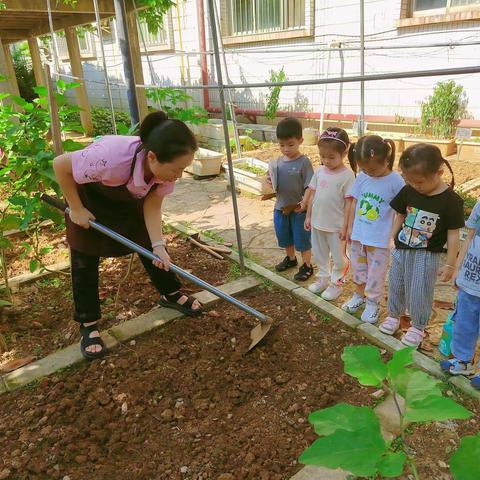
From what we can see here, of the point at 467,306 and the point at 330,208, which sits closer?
the point at 467,306

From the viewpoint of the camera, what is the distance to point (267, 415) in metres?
1.90

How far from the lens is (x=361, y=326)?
97.2 inches

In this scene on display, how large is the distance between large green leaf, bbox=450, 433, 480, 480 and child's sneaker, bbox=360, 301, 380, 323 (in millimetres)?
1933

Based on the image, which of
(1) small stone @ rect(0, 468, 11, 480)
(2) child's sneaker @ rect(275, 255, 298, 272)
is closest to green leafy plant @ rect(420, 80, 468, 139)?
(2) child's sneaker @ rect(275, 255, 298, 272)

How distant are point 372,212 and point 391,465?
1.89 metres

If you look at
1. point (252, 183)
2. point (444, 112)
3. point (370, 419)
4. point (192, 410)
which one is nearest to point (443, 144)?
point (444, 112)

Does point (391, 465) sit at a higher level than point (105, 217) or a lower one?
higher

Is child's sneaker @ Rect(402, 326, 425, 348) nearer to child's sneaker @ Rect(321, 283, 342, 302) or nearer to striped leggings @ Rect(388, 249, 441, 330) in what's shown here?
striped leggings @ Rect(388, 249, 441, 330)

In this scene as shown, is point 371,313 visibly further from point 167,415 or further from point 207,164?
point 207,164

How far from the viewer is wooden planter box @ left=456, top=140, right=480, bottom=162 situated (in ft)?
18.9

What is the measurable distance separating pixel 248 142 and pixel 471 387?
6.40 m

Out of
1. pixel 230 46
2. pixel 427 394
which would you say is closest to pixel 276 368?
pixel 427 394

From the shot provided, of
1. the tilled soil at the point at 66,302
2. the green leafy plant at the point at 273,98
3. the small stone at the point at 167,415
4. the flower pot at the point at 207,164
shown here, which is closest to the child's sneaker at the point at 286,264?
the tilled soil at the point at 66,302

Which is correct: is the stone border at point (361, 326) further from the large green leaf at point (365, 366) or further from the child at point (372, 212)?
the large green leaf at point (365, 366)
